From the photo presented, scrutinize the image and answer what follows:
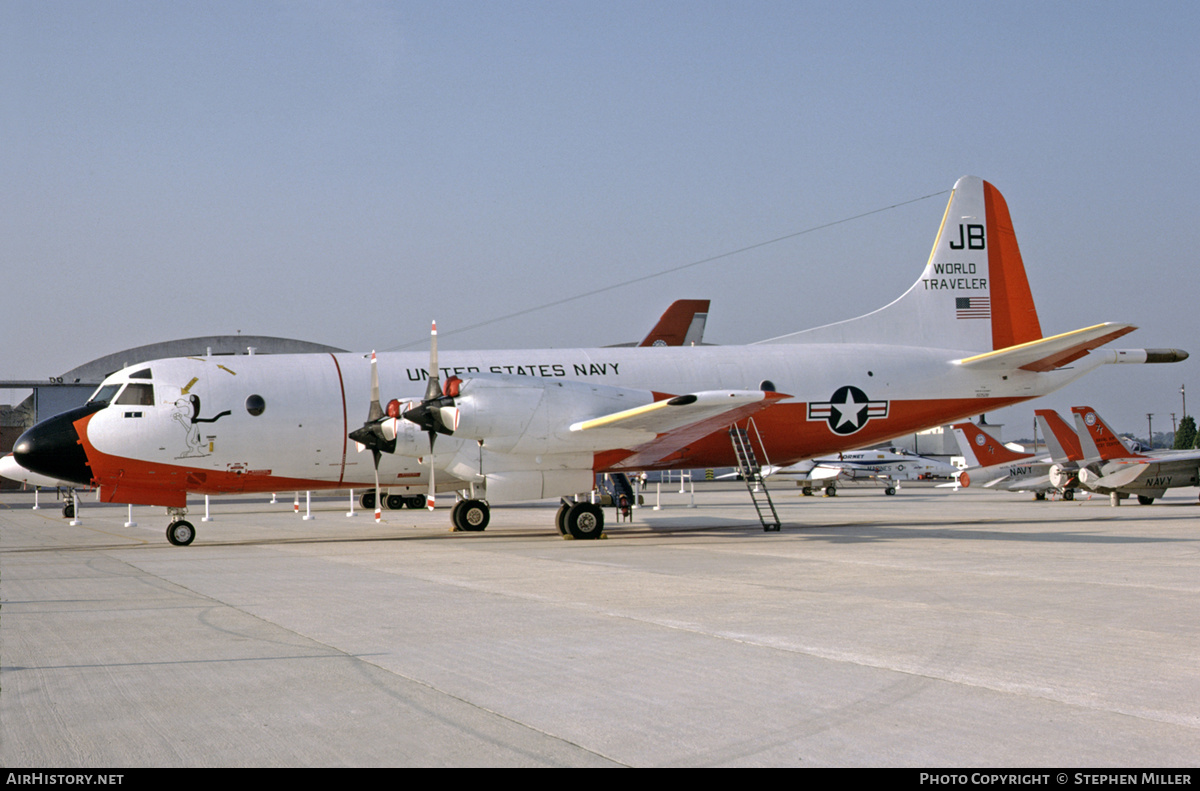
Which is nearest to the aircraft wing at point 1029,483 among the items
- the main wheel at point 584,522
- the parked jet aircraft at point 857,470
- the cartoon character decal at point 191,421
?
the parked jet aircraft at point 857,470

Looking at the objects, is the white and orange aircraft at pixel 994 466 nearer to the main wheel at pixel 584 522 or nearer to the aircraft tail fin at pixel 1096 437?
the aircraft tail fin at pixel 1096 437

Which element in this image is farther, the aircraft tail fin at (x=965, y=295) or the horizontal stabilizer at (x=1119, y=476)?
the horizontal stabilizer at (x=1119, y=476)

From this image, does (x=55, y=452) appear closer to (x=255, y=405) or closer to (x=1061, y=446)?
(x=255, y=405)

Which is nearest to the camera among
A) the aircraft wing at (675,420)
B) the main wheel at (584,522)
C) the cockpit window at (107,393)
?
the aircraft wing at (675,420)

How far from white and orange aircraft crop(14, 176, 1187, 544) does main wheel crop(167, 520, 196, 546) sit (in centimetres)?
4

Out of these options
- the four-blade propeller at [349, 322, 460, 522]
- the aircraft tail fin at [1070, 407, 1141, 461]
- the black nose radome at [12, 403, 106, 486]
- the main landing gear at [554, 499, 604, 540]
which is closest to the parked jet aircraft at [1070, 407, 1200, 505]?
the aircraft tail fin at [1070, 407, 1141, 461]

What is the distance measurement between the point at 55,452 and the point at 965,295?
20138 mm

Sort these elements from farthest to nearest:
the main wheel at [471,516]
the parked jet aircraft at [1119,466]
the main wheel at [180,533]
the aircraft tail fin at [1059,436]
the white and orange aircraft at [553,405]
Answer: the aircraft tail fin at [1059,436], the parked jet aircraft at [1119,466], the main wheel at [471,516], the main wheel at [180,533], the white and orange aircraft at [553,405]

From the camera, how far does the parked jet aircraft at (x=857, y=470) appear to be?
48.2 meters

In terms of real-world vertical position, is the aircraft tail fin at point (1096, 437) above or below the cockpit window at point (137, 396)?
below

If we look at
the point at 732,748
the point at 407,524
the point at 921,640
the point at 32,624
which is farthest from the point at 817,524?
the point at 732,748

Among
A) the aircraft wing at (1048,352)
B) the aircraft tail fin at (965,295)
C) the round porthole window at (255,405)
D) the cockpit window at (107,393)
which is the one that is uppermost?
the aircraft tail fin at (965,295)

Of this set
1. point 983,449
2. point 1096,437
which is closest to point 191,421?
→ point 1096,437

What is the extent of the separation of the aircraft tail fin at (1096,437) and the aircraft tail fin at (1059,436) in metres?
2.64
